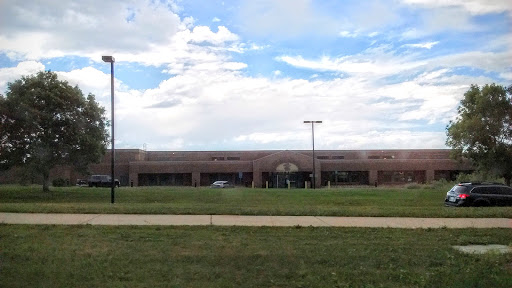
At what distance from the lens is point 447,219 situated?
49.1 ft

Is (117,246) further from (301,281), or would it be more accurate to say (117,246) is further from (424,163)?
(424,163)

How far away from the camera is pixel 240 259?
8164 millimetres

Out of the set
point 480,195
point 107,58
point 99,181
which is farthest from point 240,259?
point 99,181

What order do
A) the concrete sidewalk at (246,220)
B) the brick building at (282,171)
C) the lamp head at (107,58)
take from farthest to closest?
the brick building at (282,171) → the lamp head at (107,58) → the concrete sidewalk at (246,220)

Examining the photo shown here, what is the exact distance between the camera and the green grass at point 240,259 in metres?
7.04

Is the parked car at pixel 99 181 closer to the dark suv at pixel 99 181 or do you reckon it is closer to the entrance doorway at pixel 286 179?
the dark suv at pixel 99 181

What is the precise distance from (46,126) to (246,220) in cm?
2535

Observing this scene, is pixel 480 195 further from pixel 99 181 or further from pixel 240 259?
pixel 99 181

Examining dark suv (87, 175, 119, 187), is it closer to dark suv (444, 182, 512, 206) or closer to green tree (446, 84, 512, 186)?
green tree (446, 84, 512, 186)

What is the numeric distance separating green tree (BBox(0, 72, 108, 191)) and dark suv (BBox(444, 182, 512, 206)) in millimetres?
23368

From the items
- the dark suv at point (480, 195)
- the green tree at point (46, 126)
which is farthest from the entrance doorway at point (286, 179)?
the dark suv at point (480, 195)

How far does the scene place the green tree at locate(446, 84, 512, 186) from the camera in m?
40.0

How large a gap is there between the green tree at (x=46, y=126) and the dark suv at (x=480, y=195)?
2337 centimetres

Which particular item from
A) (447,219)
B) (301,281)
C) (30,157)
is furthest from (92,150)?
(301,281)
